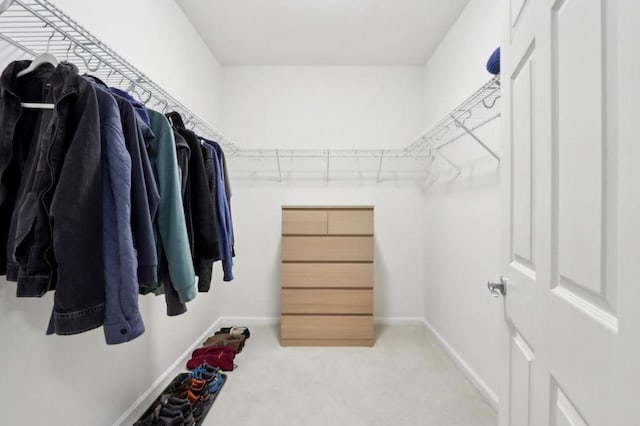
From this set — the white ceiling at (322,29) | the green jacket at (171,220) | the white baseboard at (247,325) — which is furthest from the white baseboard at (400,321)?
the white ceiling at (322,29)

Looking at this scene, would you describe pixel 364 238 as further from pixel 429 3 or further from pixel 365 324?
pixel 429 3

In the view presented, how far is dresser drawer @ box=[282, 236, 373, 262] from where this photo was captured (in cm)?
240

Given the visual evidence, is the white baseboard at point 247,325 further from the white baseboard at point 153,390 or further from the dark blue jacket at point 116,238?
the dark blue jacket at point 116,238

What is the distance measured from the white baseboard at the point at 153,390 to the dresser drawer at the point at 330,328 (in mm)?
745

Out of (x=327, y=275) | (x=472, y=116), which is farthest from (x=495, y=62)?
(x=327, y=275)

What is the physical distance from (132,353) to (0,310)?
774 mm

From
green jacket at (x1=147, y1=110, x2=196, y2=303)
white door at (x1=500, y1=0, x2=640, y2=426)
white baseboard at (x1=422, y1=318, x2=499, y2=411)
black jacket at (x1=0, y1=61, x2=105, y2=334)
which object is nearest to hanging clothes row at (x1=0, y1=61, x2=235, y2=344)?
black jacket at (x1=0, y1=61, x2=105, y2=334)

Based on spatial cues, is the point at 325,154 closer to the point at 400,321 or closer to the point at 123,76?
the point at 400,321

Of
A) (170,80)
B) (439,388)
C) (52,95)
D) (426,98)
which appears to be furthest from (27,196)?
(426,98)

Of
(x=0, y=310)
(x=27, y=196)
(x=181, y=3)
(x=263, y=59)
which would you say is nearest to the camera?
(x=27, y=196)

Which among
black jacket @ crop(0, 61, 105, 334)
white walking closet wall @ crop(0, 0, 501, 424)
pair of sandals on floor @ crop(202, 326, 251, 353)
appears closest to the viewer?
black jacket @ crop(0, 61, 105, 334)

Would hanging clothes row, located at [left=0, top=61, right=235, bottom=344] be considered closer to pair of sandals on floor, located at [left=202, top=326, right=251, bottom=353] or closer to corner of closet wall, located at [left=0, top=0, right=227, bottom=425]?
corner of closet wall, located at [left=0, top=0, right=227, bottom=425]

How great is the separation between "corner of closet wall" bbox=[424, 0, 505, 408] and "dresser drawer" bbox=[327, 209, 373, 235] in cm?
67

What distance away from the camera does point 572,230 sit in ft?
1.75
